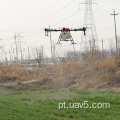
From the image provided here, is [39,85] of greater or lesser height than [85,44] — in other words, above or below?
below

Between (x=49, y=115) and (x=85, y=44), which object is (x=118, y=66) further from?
(x=49, y=115)

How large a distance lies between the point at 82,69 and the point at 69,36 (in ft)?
51.9

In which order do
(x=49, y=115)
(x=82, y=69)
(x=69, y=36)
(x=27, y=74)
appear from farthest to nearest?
(x=27, y=74) → (x=82, y=69) → (x=69, y=36) → (x=49, y=115)

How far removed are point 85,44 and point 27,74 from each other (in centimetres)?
1018

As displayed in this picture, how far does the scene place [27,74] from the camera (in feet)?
112

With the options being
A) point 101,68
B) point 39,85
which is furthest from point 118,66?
point 39,85

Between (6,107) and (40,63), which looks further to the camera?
(40,63)

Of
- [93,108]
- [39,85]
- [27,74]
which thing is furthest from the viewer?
[27,74]

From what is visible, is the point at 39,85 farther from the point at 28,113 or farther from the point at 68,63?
the point at 28,113

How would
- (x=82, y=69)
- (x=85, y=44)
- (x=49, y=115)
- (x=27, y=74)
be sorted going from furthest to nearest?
(x=85, y=44) < (x=27, y=74) < (x=82, y=69) < (x=49, y=115)

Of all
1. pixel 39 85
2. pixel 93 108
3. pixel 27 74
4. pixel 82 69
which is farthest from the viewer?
pixel 27 74

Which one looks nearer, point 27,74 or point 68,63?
point 68,63

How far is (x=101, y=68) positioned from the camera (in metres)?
26.3

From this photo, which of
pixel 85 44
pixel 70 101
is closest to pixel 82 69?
pixel 85 44
